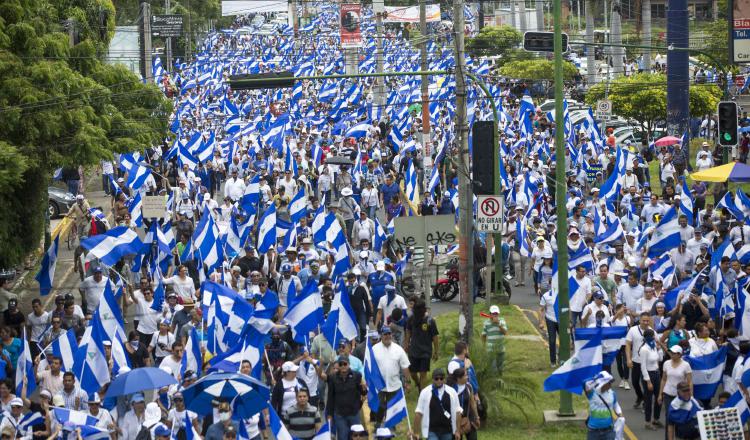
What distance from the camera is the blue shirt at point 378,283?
2172 cm

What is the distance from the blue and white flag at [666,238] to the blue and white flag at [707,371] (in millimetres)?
8024

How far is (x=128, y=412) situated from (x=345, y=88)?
48.7 metres

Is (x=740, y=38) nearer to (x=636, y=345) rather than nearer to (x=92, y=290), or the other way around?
(x=636, y=345)

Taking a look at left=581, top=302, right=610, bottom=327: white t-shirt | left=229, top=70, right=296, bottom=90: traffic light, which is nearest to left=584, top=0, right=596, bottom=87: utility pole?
left=229, top=70, right=296, bottom=90: traffic light

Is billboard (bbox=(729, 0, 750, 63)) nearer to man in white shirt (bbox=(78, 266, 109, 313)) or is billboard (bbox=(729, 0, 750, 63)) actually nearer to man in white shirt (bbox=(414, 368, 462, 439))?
man in white shirt (bbox=(78, 266, 109, 313))

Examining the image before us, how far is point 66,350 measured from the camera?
17469 mm

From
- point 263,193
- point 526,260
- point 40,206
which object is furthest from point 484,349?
point 263,193

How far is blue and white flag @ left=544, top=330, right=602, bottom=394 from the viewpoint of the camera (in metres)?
16.3

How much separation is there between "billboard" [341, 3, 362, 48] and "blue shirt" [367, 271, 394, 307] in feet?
112

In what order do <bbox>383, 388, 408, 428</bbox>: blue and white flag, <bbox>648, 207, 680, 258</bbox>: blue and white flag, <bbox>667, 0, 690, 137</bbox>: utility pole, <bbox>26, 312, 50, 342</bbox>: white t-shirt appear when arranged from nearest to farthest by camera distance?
<bbox>383, 388, 408, 428</bbox>: blue and white flag < <bbox>26, 312, 50, 342</bbox>: white t-shirt < <bbox>648, 207, 680, 258</bbox>: blue and white flag < <bbox>667, 0, 690, 137</bbox>: utility pole

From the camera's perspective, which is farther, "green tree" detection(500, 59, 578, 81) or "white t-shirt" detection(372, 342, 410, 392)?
"green tree" detection(500, 59, 578, 81)

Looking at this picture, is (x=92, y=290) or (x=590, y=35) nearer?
(x=92, y=290)

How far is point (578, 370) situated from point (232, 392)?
153 inches

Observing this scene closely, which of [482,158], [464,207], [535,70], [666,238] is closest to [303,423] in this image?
[464,207]
